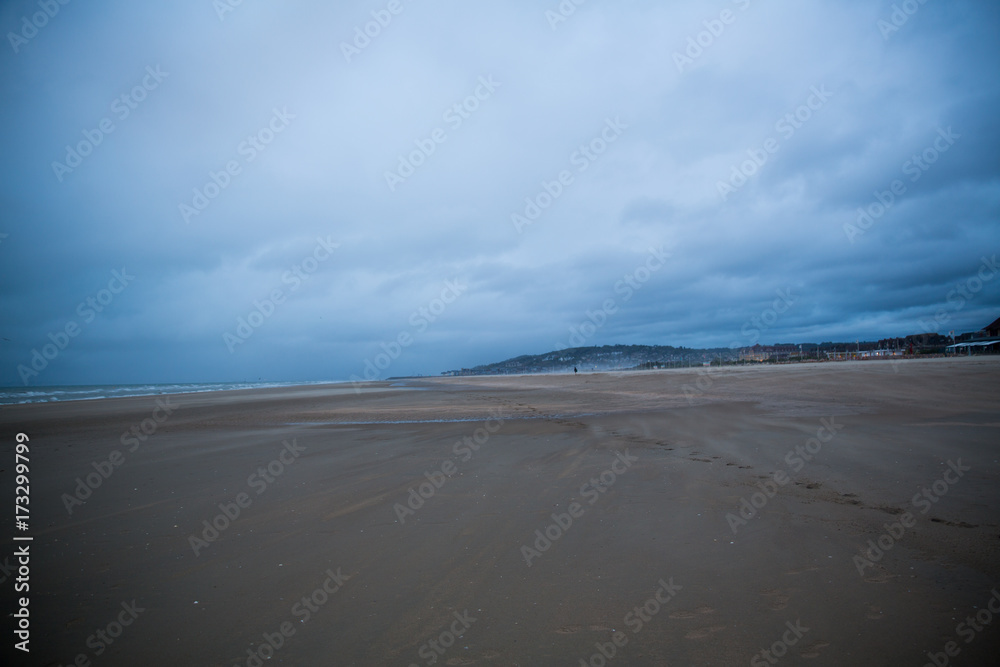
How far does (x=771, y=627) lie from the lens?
336 centimetres

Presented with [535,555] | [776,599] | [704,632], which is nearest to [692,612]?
[704,632]

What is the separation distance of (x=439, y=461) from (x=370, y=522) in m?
3.43

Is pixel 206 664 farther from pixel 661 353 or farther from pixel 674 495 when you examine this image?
pixel 661 353

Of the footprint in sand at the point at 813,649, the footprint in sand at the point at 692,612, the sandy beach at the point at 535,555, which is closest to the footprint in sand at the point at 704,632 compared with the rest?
the sandy beach at the point at 535,555

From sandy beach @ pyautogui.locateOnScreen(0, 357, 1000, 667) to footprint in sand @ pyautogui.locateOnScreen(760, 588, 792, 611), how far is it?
2cm

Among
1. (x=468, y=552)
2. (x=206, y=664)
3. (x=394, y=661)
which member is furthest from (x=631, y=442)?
(x=206, y=664)

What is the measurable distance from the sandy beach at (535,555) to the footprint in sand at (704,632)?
14 millimetres

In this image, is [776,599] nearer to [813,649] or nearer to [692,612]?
[813,649]

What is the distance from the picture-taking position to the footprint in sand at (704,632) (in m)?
3.31

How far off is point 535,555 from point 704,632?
1.84 m

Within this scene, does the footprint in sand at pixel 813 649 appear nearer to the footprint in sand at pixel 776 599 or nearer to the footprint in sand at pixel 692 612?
the footprint in sand at pixel 776 599

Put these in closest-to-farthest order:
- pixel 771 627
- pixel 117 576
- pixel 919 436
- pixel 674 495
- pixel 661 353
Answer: pixel 771 627 < pixel 117 576 < pixel 674 495 < pixel 919 436 < pixel 661 353

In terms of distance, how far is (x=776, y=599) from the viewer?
146 inches

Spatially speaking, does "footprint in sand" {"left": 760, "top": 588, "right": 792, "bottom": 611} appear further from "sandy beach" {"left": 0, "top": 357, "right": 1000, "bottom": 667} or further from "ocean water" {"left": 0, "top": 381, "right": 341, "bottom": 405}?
"ocean water" {"left": 0, "top": 381, "right": 341, "bottom": 405}
